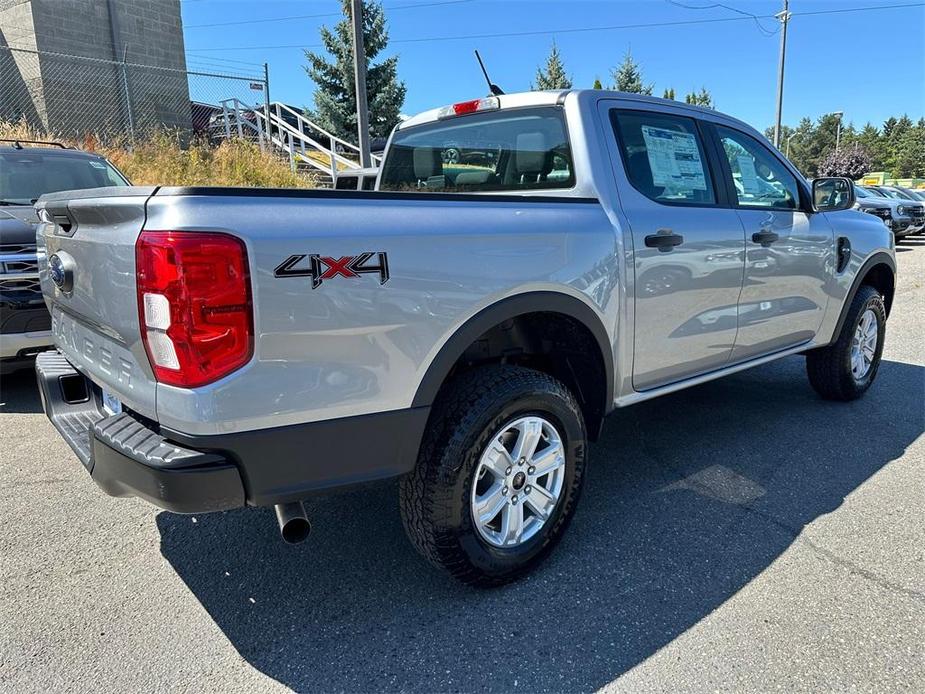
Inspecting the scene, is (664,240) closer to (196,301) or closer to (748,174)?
(748,174)

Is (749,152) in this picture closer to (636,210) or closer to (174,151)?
(636,210)

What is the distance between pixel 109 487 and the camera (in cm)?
210

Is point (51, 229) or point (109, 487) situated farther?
point (51, 229)

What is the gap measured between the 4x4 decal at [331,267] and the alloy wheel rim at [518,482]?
79 cm

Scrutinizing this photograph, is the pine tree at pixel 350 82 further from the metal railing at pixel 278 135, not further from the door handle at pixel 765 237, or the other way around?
the door handle at pixel 765 237

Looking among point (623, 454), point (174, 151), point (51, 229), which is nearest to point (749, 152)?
point (623, 454)

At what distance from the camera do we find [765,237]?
3.57m

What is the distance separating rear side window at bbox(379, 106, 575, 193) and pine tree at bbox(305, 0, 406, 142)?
19.4m

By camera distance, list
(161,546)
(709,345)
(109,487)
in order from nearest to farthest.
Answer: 1. (109,487)
2. (161,546)
3. (709,345)

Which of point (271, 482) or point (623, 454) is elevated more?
point (271, 482)

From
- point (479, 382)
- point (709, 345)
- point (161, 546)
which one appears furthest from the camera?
point (709, 345)

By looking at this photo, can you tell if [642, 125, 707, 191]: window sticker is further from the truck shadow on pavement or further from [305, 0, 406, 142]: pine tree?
[305, 0, 406, 142]: pine tree

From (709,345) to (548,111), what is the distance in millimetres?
1433

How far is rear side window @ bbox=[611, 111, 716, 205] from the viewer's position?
307 centimetres
